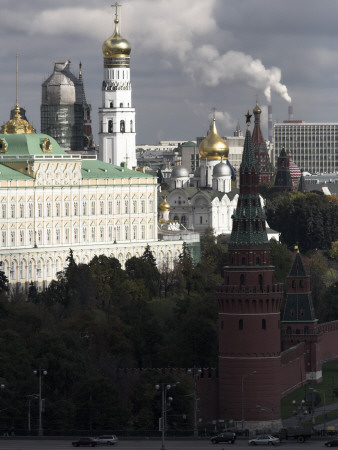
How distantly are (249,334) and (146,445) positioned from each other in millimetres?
23106

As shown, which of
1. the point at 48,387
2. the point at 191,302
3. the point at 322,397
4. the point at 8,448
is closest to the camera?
the point at 8,448

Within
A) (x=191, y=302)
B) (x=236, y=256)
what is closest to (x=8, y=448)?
(x=236, y=256)

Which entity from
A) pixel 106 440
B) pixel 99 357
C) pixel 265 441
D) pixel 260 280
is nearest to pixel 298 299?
pixel 99 357

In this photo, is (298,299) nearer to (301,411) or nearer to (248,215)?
(248,215)

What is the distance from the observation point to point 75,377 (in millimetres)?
157250

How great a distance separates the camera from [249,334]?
160 meters

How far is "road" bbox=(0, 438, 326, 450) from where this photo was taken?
136625 mm

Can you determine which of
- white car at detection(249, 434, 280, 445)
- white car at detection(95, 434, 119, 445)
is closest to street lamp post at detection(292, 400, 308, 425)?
white car at detection(249, 434, 280, 445)

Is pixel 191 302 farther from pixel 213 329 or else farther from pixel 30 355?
pixel 30 355

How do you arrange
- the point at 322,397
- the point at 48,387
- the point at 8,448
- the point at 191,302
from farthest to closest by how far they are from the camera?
the point at 191,302
the point at 322,397
the point at 48,387
the point at 8,448

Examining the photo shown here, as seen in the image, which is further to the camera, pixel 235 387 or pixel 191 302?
pixel 191 302

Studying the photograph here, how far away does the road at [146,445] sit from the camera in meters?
137

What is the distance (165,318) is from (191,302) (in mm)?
3779

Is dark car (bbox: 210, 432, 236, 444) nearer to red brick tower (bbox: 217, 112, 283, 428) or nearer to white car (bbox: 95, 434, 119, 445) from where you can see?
white car (bbox: 95, 434, 119, 445)
